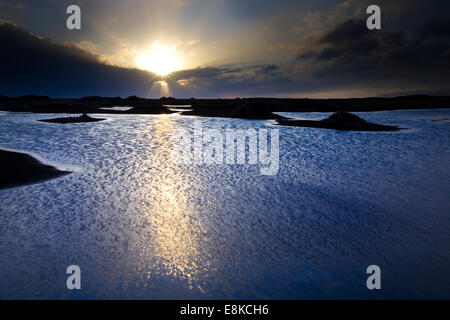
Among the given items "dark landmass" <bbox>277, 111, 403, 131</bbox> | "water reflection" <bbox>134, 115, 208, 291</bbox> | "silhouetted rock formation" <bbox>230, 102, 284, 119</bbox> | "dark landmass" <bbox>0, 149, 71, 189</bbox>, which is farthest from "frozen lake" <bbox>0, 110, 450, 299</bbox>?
"silhouetted rock formation" <bbox>230, 102, 284, 119</bbox>

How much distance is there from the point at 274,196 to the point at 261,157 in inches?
230

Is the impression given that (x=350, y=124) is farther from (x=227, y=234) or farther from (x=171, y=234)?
(x=171, y=234)

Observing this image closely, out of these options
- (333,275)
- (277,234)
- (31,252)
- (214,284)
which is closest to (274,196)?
(277,234)

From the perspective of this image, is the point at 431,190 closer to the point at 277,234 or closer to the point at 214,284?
the point at 277,234

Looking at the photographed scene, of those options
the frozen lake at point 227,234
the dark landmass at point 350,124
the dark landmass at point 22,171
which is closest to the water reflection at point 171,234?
the frozen lake at point 227,234

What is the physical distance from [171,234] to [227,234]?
121 cm

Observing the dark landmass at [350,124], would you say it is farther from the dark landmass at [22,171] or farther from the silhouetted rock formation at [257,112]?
the dark landmass at [22,171]

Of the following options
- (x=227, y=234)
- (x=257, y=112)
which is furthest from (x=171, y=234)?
(x=257, y=112)

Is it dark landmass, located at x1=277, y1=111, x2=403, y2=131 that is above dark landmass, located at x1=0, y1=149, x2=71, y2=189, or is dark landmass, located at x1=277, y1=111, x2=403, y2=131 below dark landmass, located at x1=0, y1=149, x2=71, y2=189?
above

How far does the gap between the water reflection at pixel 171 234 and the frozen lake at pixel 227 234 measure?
0.03 meters

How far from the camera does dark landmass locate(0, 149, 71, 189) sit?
8.12 metres

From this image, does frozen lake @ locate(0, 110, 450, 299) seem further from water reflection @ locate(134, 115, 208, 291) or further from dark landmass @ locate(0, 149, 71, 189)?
dark landmass @ locate(0, 149, 71, 189)

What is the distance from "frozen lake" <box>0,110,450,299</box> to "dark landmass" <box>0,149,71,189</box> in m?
0.62
